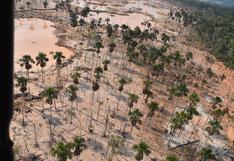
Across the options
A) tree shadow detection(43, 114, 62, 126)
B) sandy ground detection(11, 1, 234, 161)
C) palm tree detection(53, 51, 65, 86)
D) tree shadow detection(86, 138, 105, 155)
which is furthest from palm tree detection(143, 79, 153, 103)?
palm tree detection(53, 51, 65, 86)

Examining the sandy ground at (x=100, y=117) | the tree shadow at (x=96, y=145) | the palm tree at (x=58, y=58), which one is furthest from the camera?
the palm tree at (x=58, y=58)

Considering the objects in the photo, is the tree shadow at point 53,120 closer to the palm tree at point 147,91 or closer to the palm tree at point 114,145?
the palm tree at point 114,145

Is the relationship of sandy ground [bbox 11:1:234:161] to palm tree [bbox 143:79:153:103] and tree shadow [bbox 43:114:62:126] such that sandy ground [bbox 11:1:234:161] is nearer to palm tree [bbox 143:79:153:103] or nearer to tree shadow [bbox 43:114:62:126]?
tree shadow [bbox 43:114:62:126]

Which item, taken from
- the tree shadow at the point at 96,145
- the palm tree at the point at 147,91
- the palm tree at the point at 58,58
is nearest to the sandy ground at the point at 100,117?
the tree shadow at the point at 96,145

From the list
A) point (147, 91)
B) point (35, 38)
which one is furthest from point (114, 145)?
point (35, 38)

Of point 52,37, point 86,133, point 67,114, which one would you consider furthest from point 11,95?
point 52,37

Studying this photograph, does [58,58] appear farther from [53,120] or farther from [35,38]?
[35,38]

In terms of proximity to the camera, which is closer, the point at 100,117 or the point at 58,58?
the point at 100,117

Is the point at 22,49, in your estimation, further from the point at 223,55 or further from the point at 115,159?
the point at 223,55
